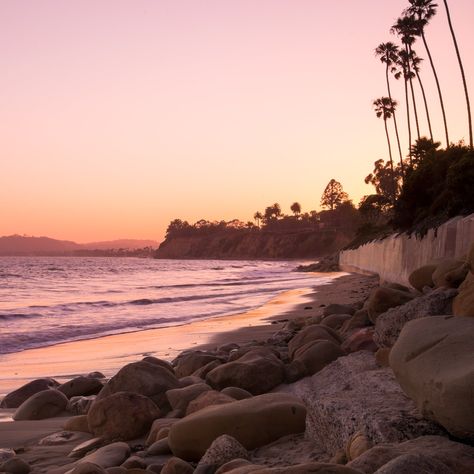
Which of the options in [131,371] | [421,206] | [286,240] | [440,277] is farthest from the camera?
[286,240]

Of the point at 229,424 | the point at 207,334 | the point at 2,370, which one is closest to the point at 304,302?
the point at 207,334

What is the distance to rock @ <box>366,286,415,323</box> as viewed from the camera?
764cm

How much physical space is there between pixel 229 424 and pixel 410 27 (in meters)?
44.0

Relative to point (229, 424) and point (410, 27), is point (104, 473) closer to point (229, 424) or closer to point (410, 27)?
point (229, 424)

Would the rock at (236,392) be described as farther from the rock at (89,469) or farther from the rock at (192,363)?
the rock at (192,363)

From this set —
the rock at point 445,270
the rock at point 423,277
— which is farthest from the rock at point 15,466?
the rock at point 423,277

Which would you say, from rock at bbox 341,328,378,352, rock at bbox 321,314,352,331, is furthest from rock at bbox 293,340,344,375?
rock at bbox 321,314,352,331

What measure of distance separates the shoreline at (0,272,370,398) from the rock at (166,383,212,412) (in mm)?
3333

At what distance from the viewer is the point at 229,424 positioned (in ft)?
14.3

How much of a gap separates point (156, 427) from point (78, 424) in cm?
100

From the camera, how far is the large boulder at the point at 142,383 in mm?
6094

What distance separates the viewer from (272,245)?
553 ft

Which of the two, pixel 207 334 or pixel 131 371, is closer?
pixel 131 371

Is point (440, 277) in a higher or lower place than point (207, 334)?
higher
